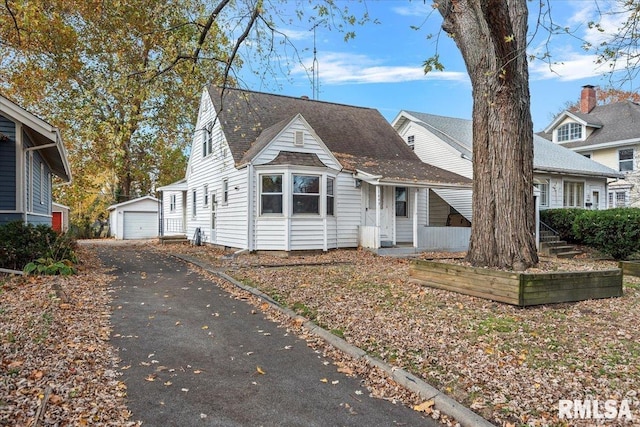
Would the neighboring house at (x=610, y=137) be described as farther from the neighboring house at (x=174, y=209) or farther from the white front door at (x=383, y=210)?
the neighboring house at (x=174, y=209)

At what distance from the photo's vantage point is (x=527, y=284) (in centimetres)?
612

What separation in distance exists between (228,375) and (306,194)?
10076 millimetres

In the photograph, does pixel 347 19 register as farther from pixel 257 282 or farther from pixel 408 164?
pixel 408 164

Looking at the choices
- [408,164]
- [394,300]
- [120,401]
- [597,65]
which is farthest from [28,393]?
[408,164]

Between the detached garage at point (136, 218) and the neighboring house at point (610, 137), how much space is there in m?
27.9

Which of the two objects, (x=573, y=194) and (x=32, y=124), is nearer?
(x=32, y=124)

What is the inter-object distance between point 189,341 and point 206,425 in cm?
212

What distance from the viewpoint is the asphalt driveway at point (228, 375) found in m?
3.27

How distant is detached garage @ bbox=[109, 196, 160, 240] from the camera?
2808 centimetres

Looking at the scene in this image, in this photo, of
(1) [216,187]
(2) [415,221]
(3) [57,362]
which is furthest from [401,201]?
(3) [57,362]

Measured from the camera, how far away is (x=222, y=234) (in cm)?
1614

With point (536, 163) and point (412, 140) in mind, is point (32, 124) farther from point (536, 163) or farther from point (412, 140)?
point (536, 163)

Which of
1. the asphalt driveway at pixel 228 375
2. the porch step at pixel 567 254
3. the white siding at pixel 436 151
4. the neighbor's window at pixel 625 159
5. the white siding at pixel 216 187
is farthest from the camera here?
the neighbor's window at pixel 625 159

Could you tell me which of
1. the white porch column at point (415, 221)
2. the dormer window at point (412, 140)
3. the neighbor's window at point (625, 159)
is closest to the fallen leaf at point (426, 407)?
the white porch column at point (415, 221)
